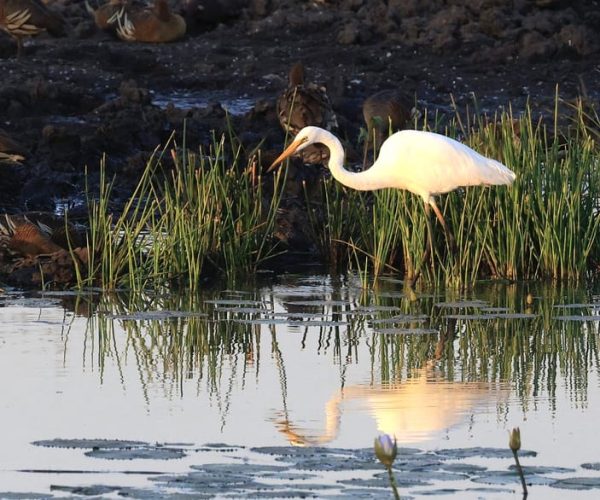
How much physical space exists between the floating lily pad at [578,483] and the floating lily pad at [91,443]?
168cm

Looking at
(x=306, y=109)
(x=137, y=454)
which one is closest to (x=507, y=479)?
(x=137, y=454)

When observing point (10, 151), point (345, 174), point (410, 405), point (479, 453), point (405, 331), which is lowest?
point (479, 453)

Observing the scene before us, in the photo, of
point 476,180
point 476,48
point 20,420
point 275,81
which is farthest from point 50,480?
point 476,48

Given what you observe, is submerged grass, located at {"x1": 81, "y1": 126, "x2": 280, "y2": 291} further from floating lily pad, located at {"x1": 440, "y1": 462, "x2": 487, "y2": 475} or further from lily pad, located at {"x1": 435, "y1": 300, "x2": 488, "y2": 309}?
floating lily pad, located at {"x1": 440, "y1": 462, "x2": 487, "y2": 475}

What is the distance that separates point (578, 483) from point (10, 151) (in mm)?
9924

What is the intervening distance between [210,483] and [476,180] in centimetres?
570

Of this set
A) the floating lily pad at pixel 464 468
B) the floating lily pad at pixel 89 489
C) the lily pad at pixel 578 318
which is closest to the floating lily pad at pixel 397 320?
the lily pad at pixel 578 318

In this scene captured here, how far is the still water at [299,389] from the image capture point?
657cm

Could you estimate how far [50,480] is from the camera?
21.2ft

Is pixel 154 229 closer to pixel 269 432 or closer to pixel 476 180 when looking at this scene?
pixel 476 180

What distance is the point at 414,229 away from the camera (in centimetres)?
1191

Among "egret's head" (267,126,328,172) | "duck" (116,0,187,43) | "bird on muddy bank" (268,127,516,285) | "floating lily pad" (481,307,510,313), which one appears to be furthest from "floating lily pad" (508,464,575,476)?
"duck" (116,0,187,43)

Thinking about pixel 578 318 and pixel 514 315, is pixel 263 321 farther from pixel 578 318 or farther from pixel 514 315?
pixel 578 318

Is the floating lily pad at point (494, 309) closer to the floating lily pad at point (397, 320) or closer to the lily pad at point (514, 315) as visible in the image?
the lily pad at point (514, 315)
